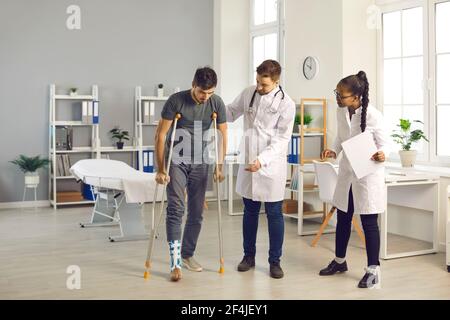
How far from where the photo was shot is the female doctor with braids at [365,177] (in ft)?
12.9

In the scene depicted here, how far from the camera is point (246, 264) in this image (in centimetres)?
438

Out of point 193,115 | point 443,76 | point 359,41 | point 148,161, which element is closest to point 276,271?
point 193,115

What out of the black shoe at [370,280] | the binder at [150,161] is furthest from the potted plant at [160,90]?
the black shoe at [370,280]

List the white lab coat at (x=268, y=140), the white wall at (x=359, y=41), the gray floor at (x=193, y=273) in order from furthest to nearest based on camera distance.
A: 1. the white wall at (x=359, y=41)
2. the white lab coat at (x=268, y=140)
3. the gray floor at (x=193, y=273)

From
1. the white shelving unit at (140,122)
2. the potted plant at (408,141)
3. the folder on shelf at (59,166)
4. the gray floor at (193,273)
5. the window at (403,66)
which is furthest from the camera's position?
the white shelving unit at (140,122)

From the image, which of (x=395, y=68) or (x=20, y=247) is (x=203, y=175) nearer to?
(x=20, y=247)

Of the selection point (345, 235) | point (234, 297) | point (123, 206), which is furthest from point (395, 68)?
point (234, 297)

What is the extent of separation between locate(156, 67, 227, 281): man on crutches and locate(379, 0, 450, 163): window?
2.39 metres

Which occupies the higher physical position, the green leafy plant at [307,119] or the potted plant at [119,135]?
the green leafy plant at [307,119]

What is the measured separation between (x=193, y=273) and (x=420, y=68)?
9.91 ft

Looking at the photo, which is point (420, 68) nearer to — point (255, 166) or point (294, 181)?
point (294, 181)

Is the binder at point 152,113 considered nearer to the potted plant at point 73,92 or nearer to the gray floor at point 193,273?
A: the potted plant at point 73,92

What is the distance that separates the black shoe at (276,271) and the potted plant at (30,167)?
4005 mm

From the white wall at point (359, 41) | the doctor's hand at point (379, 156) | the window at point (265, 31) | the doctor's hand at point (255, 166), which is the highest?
the window at point (265, 31)
